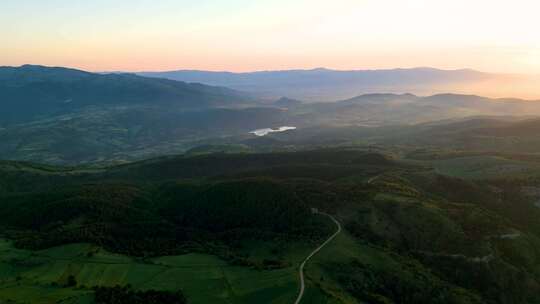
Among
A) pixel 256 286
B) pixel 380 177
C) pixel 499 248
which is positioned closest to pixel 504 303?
pixel 499 248

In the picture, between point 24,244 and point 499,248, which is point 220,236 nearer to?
point 24,244

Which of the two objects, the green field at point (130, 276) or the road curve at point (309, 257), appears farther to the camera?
the green field at point (130, 276)

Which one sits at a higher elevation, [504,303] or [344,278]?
[344,278]

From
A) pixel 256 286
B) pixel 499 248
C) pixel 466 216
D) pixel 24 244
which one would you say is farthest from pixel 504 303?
pixel 24 244

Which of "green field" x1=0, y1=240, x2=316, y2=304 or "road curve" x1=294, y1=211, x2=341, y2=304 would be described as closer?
"road curve" x1=294, y1=211, x2=341, y2=304

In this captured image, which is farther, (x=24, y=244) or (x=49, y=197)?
(x=49, y=197)

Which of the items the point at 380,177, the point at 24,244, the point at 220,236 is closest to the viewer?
the point at 24,244

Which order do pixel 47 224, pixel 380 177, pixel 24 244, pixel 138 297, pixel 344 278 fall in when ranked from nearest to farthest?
1. pixel 138 297
2. pixel 344 278
3. pixel 24 244
4. pixel 47 224
5. pixel 380 177

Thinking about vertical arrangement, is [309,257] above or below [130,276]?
above

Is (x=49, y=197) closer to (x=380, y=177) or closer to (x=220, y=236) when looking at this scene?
(x=220, y=236)

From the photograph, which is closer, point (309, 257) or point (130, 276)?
point (130, 276)
